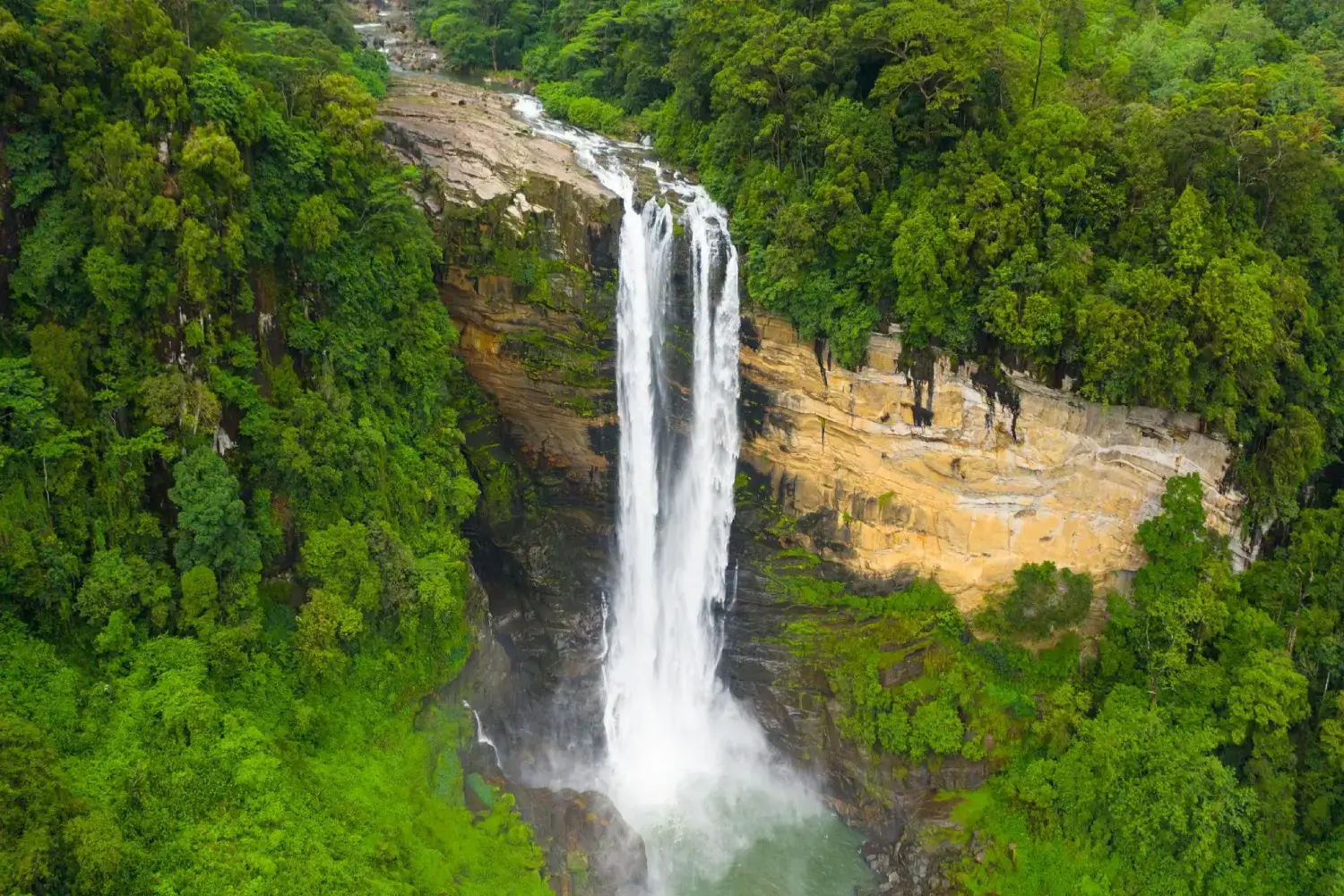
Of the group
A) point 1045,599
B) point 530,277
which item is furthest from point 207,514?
point 1045,599

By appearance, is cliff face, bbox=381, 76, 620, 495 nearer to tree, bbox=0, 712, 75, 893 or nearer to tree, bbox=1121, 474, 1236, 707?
tree, bbox=0, 712, 75, 893

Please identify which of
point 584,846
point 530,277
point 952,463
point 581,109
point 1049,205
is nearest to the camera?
point 1049,205

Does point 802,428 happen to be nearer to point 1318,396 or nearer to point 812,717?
point 812,717

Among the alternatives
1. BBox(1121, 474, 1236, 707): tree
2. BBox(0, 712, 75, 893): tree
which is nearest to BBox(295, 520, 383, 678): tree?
BBox(0, 712, 75, 893): tree

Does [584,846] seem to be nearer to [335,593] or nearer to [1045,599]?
[335,593]

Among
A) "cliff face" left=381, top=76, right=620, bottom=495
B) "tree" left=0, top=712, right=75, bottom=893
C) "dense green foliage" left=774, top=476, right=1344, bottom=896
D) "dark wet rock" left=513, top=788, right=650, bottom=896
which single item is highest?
"cliff face" left=381, top=76, right=620, bottom=495

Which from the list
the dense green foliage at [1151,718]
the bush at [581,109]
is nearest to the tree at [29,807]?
the dense green foliage at [1151,718]

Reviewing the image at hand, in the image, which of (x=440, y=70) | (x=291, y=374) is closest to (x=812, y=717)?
(x=291, y=374)
